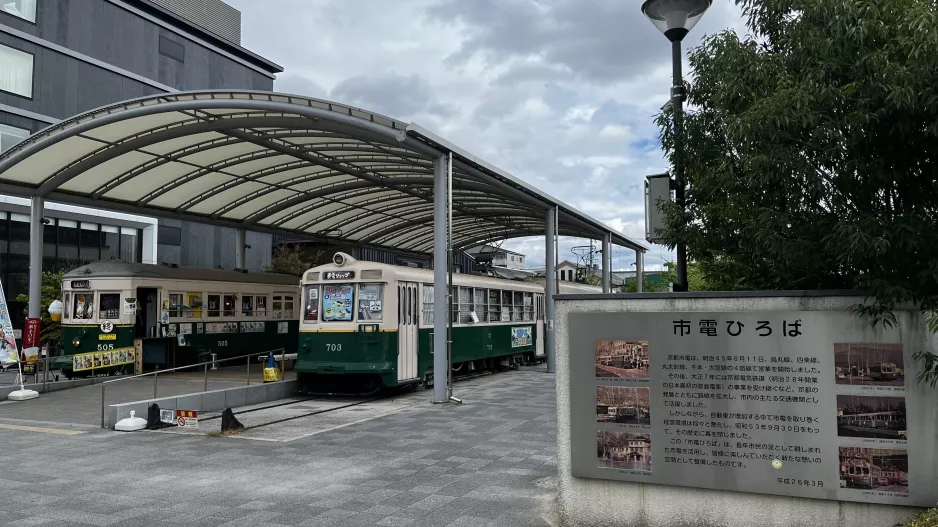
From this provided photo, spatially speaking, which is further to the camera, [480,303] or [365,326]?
[480,303]

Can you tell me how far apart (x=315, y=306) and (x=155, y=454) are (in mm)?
5782

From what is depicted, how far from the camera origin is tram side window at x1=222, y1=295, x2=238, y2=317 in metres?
19.7

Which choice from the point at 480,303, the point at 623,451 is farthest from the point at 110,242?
the point at 623,451

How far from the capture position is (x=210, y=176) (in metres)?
18.7

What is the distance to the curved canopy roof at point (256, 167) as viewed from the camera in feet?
45.0

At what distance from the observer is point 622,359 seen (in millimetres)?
5988

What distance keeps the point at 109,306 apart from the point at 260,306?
437 cm

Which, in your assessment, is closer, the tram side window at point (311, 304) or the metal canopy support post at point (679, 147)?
the metal canopy support post at point (679, 147)

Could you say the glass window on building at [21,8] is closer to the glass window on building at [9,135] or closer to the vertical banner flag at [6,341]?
the glass window on building at [9,135]

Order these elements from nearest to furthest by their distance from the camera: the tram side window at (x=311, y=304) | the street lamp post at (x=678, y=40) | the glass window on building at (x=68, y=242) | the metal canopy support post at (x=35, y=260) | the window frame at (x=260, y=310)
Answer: the street lamp post at (x=678, y=40)
the tram side window at (x=311, y=304)
the metal canopy support post at (x=35, y=260)
the window frame at (x=260, y=310)
the glass window on building at (x=68, y=242)

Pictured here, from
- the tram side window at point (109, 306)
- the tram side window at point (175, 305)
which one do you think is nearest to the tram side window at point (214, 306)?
the tram side window at point (175, 305)

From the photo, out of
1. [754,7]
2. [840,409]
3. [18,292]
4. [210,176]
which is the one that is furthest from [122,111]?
[18,292]

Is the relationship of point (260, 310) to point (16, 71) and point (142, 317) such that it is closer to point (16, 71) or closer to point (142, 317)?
point (142, 317)

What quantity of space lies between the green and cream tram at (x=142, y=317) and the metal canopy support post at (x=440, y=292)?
782 cm
